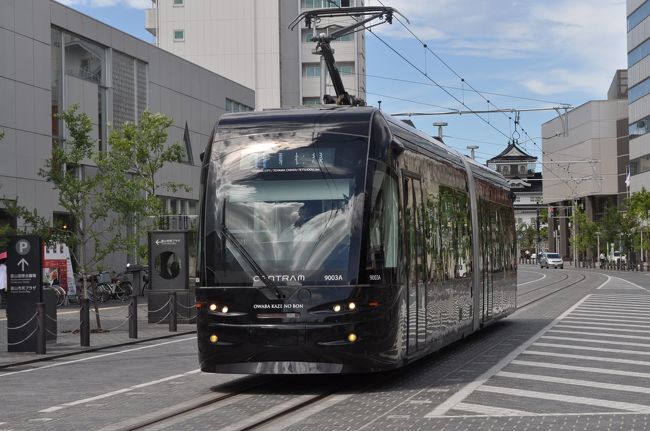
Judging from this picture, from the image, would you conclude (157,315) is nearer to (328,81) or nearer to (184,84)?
(184,84)

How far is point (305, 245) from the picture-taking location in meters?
12.8

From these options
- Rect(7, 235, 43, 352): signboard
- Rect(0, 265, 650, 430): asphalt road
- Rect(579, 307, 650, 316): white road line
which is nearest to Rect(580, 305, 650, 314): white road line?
Rect(579, 307, 650, 316): white road line

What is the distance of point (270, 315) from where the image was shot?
500 inches

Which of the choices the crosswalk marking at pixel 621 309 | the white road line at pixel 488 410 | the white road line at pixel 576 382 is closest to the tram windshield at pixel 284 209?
the white road line at pixel 488 410

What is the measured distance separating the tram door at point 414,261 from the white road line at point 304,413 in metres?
1.87

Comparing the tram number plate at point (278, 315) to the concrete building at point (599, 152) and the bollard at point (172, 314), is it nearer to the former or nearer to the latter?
the bollard at point (172, 314)

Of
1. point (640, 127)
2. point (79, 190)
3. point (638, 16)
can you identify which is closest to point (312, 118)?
point (79, 190)

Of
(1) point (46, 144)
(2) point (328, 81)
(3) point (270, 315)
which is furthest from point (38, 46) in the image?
(2) point (328, 81)

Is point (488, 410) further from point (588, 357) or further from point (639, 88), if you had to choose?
point (639, 88)

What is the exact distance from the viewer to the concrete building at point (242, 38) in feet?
288

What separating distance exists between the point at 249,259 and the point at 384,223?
5.11 feet

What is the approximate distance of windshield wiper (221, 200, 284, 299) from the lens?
12734 millimetres

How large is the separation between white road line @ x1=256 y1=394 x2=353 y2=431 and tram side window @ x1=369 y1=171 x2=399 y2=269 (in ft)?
5.04

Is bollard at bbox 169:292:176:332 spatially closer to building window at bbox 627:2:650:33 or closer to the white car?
building window at bbox 627:2:650:33
